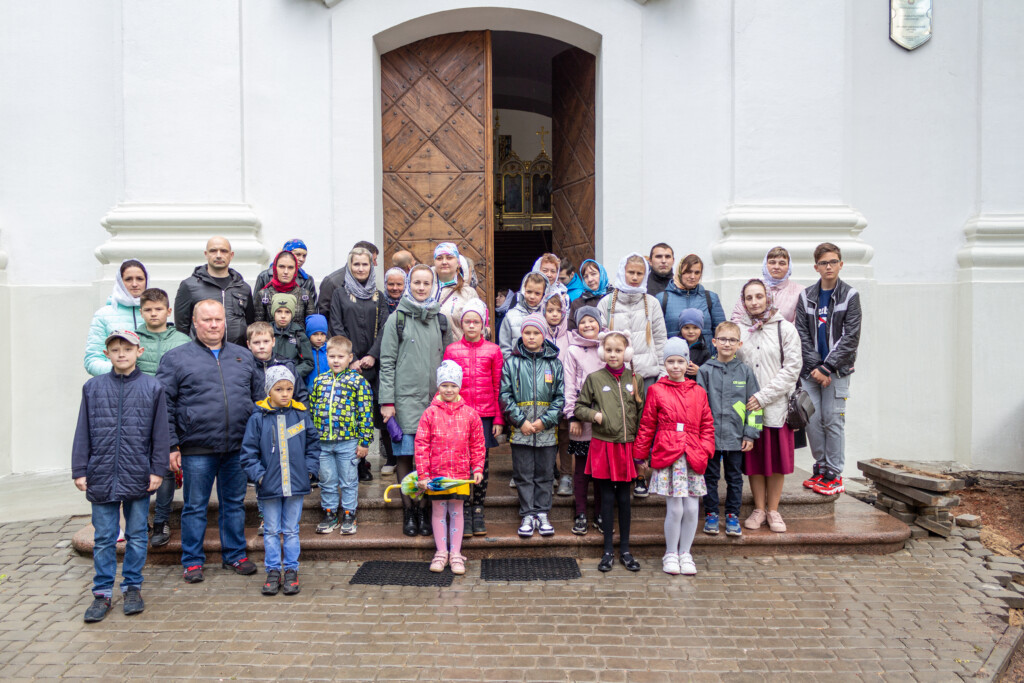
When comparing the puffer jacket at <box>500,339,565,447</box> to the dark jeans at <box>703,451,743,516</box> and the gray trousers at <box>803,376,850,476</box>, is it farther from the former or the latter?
the gray trousers at <box>803,376,850,476</box>

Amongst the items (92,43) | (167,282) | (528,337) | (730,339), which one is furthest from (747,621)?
(92,43)

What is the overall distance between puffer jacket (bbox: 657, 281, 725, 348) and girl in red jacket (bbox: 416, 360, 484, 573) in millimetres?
1759

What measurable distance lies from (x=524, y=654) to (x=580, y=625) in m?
0.42

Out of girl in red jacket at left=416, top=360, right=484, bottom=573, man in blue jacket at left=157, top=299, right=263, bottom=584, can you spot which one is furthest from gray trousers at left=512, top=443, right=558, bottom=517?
man in blue jacket at left=157, top=299, right=263, bottom=584

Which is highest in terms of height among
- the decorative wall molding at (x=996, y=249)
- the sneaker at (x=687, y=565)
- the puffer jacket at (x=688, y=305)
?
the decorative wall molding at (x=996, y=249)

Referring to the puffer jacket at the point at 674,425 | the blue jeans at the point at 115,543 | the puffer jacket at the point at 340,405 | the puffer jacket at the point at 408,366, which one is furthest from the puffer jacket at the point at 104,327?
the puffer jacket at the point at 674,425

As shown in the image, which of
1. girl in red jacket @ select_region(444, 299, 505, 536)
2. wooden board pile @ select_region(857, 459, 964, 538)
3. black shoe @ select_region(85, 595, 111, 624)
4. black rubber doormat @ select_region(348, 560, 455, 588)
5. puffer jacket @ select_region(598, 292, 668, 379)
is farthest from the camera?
wooden board pile @ select_region(857, 459, 964, 538)

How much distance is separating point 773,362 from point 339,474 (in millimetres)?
3095

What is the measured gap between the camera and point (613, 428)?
4438 millimetres

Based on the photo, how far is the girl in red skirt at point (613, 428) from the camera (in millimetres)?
4441

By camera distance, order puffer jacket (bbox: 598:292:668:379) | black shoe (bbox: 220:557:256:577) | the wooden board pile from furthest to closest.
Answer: the wooden board pile, puffer jacket (bbox: 598:292:668:379), black shoe (bbox: 220:557:256:577)

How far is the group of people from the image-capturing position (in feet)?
13.7

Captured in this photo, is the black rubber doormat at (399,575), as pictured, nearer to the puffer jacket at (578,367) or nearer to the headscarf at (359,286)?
the puffer jacket at (578,367)

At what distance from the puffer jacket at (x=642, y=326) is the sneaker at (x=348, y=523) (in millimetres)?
2249
